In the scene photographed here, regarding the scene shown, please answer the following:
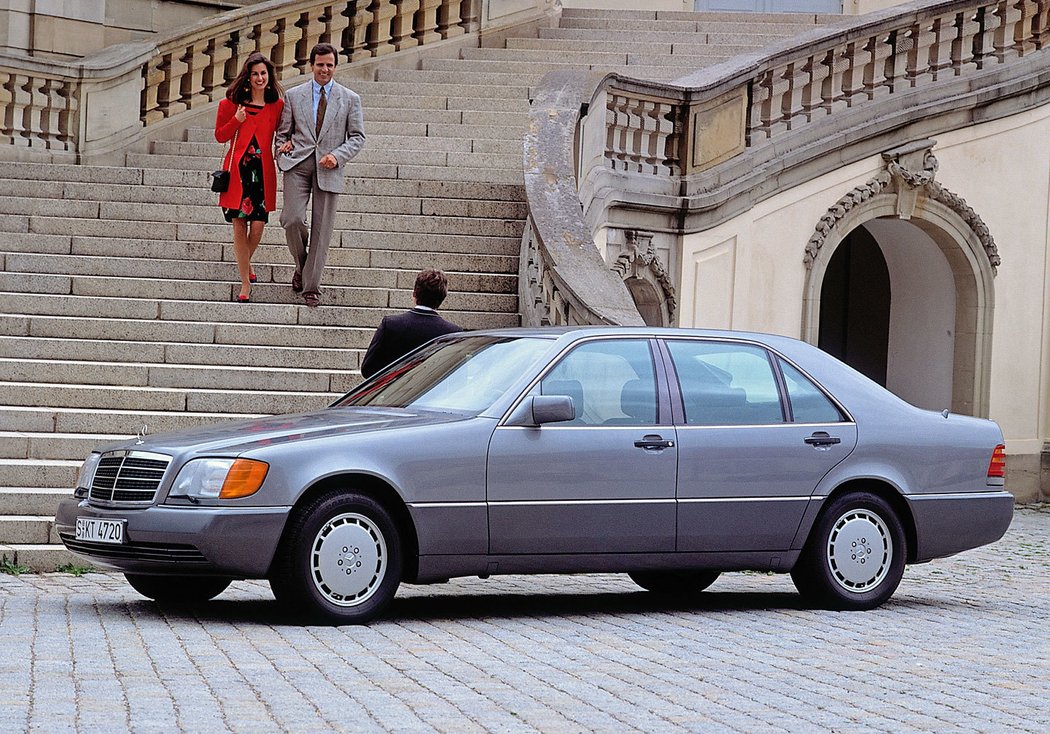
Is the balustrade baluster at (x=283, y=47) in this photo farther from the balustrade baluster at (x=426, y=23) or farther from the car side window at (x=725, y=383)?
the car side window at (x=725, y=383)

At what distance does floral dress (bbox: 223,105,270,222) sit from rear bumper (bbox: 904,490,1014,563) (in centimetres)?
600

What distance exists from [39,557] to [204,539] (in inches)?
108

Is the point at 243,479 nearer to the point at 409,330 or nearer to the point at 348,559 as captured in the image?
the point at 348,559

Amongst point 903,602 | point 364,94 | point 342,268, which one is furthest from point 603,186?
point 903,602

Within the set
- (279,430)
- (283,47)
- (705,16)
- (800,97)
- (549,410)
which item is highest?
(705,16)

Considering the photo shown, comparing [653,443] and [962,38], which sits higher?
[962,38]

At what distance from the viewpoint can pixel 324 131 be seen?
13.3 meters

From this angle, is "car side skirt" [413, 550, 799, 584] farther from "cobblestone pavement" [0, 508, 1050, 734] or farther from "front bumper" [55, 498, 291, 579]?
"front bumper" [55, 498, 291, 579]

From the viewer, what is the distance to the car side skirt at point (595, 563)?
8086 mm

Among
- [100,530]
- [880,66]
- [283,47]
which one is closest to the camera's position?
[100,530]

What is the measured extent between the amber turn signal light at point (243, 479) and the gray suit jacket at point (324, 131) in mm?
5795

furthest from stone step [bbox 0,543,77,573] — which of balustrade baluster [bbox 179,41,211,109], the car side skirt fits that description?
balustrade baluster [bbox 179,41,211,109]

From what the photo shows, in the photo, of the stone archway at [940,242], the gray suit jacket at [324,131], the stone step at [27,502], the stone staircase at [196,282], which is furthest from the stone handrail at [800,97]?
the stone step at [27,502]

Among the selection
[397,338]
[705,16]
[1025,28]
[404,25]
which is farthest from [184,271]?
[705,16]
